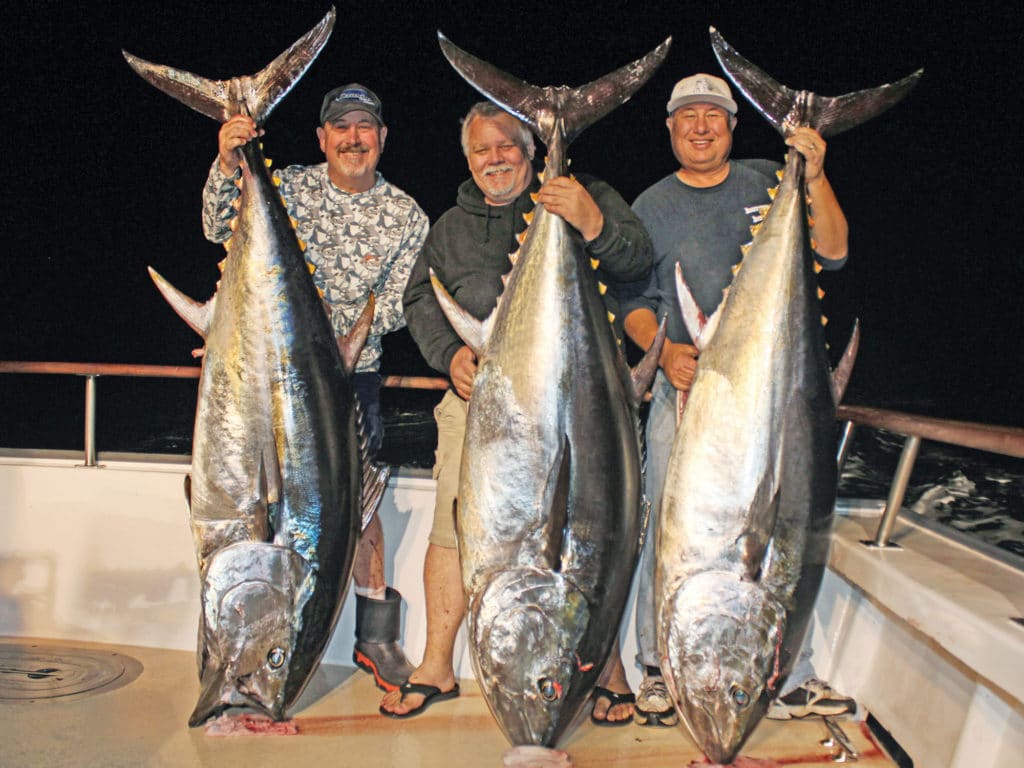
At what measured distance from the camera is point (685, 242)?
8.61 ft

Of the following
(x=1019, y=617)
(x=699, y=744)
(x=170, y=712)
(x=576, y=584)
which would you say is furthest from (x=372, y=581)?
(x=1019, y=617)

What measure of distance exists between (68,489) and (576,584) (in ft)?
6.95

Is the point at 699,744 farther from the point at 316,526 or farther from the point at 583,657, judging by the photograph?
the point at 316,526

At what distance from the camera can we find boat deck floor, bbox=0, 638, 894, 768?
2.28 meters

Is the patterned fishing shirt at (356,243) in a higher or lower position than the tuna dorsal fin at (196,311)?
higher

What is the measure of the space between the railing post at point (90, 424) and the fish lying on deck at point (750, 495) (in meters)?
2.17

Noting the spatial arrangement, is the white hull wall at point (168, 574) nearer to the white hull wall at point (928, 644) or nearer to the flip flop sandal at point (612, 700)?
the white hull wall at point (928, 644)

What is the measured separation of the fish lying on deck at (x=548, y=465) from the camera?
1.98 metres

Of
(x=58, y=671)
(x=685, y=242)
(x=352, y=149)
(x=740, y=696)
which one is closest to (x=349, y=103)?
(x=352, y=149)

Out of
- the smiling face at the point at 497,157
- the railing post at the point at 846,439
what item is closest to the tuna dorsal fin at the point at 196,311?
the smiling face at the point at 497,157

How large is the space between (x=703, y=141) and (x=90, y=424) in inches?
93.3

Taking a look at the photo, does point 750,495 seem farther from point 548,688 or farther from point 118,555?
point 118,555

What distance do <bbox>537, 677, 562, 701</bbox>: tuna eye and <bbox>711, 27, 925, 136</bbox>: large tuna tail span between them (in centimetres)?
151

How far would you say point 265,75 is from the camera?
2.38 meters
